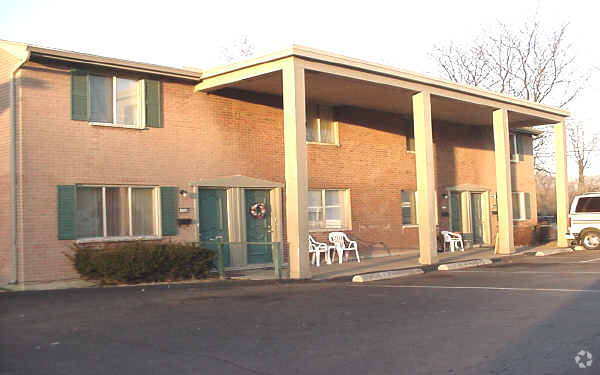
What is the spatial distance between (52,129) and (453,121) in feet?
50.9

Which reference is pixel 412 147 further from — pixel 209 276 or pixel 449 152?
pixel 209 276

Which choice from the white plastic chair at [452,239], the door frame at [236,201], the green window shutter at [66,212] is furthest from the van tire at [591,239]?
the green window shutter at [66,212]

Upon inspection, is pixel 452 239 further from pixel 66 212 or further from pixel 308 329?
pixel 308 329

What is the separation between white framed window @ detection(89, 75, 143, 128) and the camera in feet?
49.0

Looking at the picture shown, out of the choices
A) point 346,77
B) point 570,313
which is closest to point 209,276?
point 346,77

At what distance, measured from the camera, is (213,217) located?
1698 cm

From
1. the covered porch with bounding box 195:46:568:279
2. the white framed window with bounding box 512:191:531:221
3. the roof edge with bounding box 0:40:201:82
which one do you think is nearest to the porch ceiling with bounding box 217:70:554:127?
the covered porch with bounding box 195:46:568:279

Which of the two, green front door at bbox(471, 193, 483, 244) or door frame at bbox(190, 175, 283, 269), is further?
green front door at bbox(471, 193, 483, 244)

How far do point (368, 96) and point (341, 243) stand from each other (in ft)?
14.4

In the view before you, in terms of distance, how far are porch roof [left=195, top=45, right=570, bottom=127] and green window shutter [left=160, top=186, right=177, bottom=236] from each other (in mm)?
2770

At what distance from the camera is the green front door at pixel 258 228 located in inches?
694

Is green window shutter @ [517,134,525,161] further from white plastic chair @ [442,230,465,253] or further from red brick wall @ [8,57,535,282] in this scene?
white plastic chair @ [442,230,465,253]

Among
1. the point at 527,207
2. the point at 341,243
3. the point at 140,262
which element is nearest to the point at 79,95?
the point at 140,262

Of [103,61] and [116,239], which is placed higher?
[103,61]
